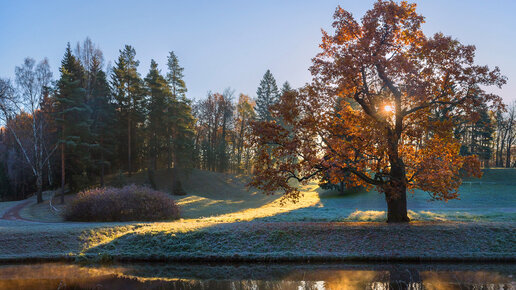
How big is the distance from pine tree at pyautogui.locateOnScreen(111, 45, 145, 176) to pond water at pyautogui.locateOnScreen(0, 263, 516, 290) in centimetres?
3279

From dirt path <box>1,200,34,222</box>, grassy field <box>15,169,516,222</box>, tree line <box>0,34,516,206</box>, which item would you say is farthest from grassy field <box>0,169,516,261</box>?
tree line <box>0,34,516,206</box>

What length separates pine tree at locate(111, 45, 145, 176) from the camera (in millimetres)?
42688

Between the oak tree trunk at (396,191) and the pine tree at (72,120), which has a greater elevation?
the pine tree at (72,120)

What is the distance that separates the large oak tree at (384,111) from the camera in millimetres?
12383

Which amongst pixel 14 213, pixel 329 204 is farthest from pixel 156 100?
pixel 329 204

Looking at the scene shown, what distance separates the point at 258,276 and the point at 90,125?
30646 mm

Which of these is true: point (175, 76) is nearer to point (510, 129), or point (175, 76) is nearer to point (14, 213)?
point (14, 213)

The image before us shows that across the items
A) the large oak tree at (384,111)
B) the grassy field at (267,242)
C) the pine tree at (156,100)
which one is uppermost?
the pine tree at (156,100)

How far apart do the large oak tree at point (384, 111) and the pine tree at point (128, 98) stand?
33.2 m

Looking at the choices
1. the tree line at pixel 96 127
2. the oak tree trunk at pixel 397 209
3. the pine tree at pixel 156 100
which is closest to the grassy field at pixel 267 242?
the oak tree trunk at pixel 397 209

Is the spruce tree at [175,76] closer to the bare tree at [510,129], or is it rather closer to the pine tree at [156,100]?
the pine tree at [156,100]

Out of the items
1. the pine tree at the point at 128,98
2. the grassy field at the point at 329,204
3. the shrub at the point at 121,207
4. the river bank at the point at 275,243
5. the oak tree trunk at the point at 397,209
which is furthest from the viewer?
the pine tree at the point at 128,98

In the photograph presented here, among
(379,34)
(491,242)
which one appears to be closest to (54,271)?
(379,34)

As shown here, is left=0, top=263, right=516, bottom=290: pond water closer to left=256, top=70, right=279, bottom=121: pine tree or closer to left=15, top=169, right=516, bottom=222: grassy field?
left=15, top=169, right=516, bottom=222: grassy field
